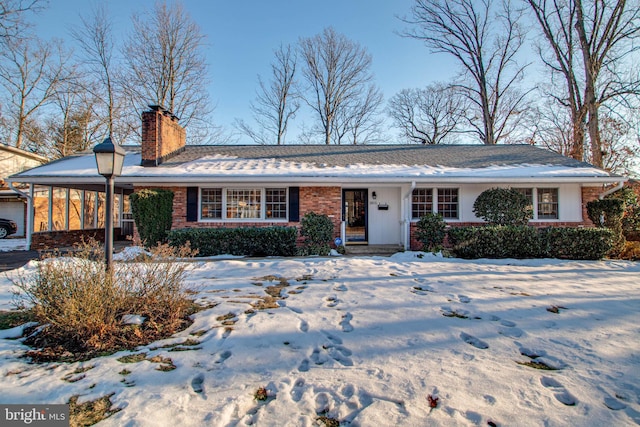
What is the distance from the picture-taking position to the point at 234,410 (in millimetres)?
2098

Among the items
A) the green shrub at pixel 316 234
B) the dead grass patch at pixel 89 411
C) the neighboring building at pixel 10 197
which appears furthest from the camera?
the neighboring building at pixel 10 197

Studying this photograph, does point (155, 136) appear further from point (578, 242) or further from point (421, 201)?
point (578, 242)

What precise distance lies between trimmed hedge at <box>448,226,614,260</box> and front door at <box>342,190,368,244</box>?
3537 millimetres

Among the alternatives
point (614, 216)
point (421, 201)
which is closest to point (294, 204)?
point (421, 201)

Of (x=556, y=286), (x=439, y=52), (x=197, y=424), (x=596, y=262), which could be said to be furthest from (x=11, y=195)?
(x=439, y=52)

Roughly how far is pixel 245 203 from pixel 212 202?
1.04 metres

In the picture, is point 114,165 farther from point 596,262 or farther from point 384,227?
point 596,262

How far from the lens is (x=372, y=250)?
954 centimetres

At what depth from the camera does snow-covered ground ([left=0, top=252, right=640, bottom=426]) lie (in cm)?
210

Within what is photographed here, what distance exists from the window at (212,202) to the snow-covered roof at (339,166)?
2.40 ft

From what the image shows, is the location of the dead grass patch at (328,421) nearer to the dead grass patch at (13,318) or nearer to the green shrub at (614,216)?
the dead grass patch at (13,318)

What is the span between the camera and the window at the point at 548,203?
1031 cm

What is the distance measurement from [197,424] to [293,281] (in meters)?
3.76

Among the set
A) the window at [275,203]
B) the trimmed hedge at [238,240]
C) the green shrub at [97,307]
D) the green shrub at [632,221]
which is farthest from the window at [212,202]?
the green shrub at [632,221]
